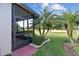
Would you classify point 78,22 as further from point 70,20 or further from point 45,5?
point 45,5

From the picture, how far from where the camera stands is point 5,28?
10.2 feet

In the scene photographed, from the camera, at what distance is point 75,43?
3129 millimetres

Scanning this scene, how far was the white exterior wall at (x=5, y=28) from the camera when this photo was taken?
122 inches

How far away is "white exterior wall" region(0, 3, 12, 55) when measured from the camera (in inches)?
122

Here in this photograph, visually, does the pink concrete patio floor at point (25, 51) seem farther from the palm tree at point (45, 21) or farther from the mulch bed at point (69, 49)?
the mulch bed at point (69, 49)

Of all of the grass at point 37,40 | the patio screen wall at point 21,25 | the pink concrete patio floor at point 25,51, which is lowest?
the pink concrete patio floor at point 25,51

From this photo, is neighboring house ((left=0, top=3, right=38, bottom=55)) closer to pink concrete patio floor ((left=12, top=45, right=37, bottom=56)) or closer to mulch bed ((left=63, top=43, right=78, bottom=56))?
pink concrete patio floor ((left=12, top=45, right=37, bottom=56))

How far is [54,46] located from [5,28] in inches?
28.1

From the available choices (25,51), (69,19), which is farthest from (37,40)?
(69,19)

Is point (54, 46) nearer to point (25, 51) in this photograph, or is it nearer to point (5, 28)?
point (25, 51)

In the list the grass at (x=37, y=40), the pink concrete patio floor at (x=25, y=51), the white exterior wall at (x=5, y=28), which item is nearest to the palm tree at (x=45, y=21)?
the grass at (x=37, y=40)

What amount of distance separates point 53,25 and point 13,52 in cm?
66

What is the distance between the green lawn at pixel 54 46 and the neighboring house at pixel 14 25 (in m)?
0.22

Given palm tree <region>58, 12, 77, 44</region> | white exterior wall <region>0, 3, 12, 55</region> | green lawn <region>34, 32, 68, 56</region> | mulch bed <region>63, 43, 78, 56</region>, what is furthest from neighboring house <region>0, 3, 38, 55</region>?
mulch bed <region>63, 43, 78, 56</region>
